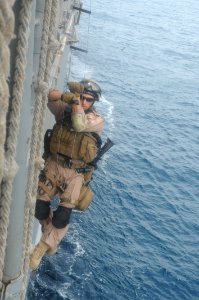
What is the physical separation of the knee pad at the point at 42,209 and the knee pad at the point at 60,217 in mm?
240

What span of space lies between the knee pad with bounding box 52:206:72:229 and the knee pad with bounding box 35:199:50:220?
0.24 m

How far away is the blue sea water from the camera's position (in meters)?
18.1

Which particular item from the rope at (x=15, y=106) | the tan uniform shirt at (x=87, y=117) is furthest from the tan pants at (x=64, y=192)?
the rope at (x=15, y=106)

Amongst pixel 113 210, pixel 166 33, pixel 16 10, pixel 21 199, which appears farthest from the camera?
pixel 166 33

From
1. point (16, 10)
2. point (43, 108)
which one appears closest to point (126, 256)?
point (43, 108)

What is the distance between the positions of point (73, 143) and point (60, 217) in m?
1.37

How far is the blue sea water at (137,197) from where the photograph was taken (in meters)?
18.1

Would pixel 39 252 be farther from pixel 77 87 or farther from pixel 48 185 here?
pixel 77 87

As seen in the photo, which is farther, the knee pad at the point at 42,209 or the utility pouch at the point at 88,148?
the knee pad at the point at 42,209

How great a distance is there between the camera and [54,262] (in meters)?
18.3

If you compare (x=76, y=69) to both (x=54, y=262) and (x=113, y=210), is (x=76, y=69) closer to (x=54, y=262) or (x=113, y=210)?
(x=113, y=210)

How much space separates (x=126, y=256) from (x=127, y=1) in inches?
3486

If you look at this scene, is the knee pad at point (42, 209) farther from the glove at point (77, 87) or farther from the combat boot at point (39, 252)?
the glove at point (77, 87)

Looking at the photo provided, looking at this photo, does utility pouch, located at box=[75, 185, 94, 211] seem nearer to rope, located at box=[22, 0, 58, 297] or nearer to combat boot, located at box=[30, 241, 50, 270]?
combat boot, located at box=[30, 241, 50, 270]
